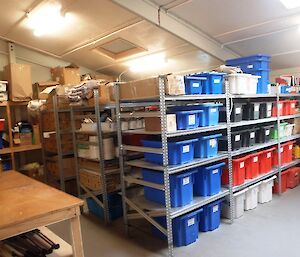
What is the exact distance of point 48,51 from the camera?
5254 mm

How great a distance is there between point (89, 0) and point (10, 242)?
2668mm

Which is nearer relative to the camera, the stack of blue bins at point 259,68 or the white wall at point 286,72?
the stack of blue bins at point 259,68

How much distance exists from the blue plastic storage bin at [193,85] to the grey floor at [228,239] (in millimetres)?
1565

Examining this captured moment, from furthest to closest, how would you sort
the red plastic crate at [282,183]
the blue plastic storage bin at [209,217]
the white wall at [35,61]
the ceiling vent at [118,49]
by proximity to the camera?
the white wall at [35,61] < the ceiling vent at [118,49] < the red plastic crate at [282,183] < the blue plastic storage bin at [209,217]

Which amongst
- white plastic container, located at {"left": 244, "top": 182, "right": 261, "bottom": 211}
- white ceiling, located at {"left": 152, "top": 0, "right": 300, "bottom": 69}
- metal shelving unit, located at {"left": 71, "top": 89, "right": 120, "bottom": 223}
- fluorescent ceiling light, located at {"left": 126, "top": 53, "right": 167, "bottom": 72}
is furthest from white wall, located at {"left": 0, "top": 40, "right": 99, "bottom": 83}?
white plastic container, located at {"left": 244, "top": 182, "right": 261, "bottom": 211}

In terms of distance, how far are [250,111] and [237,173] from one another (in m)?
0.89

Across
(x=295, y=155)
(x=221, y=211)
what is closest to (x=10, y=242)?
(x=221, y=211)

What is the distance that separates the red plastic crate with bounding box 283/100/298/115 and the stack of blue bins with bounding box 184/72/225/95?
1.70m

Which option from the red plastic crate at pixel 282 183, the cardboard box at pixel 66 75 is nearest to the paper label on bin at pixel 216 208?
the red plastic crate at pixel 282 183

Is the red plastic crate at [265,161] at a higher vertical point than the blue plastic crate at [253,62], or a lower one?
lower

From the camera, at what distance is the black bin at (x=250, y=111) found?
11.8ft

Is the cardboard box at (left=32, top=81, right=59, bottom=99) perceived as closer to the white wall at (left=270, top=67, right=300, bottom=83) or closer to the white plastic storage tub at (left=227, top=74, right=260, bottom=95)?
the white plastic storage tub at (left=227, top=74, right=260, bottom=95)

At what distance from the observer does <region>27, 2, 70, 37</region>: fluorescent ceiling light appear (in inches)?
138

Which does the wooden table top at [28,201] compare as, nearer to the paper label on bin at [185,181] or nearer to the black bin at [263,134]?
the paper label on bin at [185,181]
